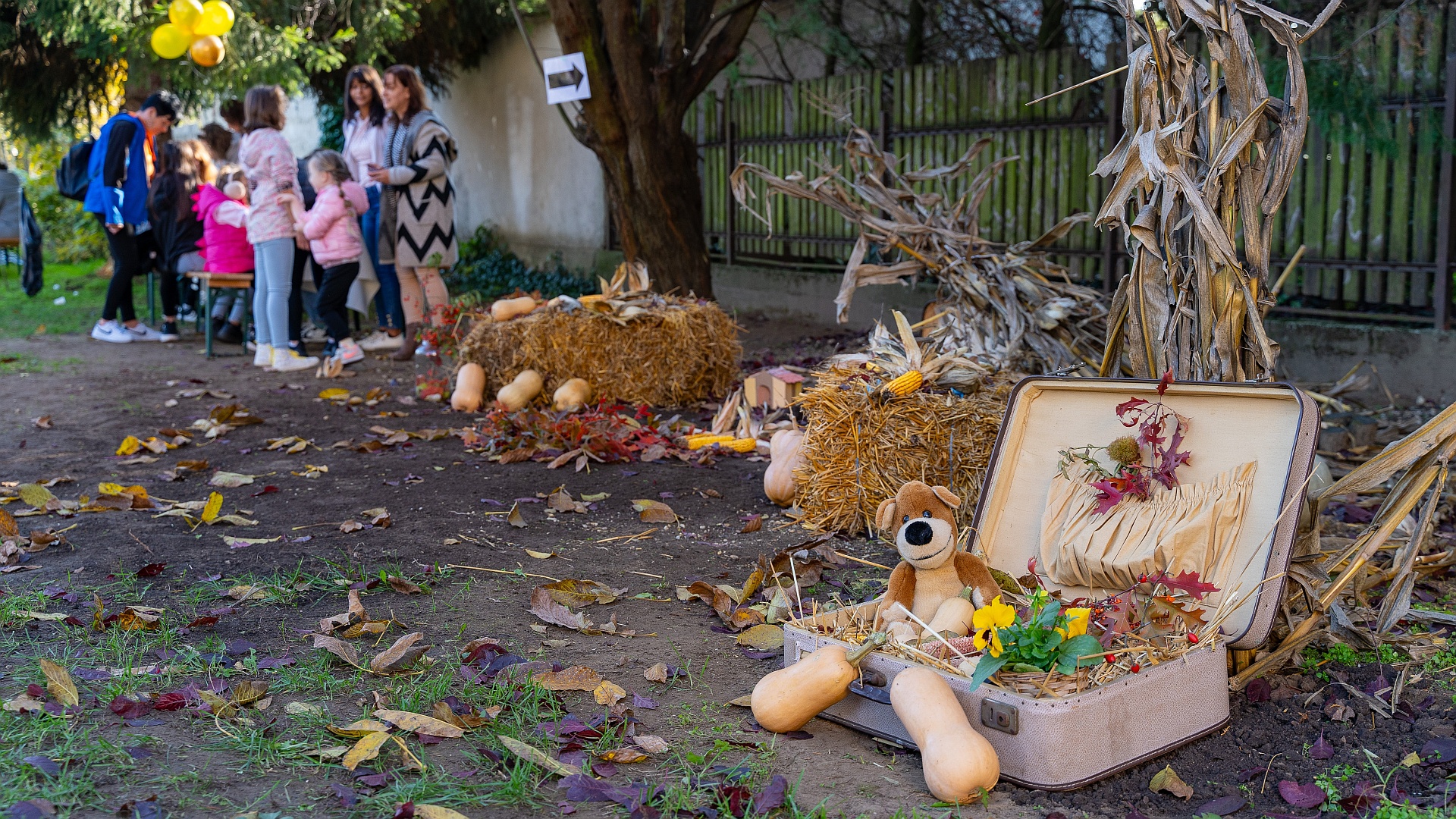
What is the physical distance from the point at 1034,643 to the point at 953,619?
338 mm

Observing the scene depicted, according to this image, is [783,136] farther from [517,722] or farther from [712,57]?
[517,722]

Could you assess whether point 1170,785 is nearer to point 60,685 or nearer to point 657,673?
point 657,673

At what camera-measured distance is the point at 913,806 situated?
2.21 meters

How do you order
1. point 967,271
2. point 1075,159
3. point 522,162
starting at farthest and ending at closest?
point 522,162 < point 1075,159 < point 967,271

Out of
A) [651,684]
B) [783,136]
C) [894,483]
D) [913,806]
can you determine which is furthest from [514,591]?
[783,136]

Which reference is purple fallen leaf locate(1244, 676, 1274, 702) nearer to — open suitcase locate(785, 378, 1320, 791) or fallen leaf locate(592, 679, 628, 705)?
open suitcase locate(785, 378, 1320, 791)

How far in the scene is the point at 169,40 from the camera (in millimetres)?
9438

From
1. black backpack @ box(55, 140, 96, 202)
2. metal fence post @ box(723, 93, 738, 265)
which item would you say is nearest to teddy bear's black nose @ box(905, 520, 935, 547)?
metal fence post @ box(723, 93, 738, 265)

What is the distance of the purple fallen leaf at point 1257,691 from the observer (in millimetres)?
2672

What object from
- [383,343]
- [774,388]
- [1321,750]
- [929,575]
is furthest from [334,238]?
[1321,750]

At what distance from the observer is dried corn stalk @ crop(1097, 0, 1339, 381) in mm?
2955

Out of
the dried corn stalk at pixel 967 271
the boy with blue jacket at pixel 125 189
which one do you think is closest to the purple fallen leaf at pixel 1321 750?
the dried corn stalk at pixel 967 271

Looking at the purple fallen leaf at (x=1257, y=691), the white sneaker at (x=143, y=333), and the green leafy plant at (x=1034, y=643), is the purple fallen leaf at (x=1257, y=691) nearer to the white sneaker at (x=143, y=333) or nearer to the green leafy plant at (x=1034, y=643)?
the green leafy plant at (x=1034, y=643)

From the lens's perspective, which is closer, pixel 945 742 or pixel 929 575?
pixel 945 742
